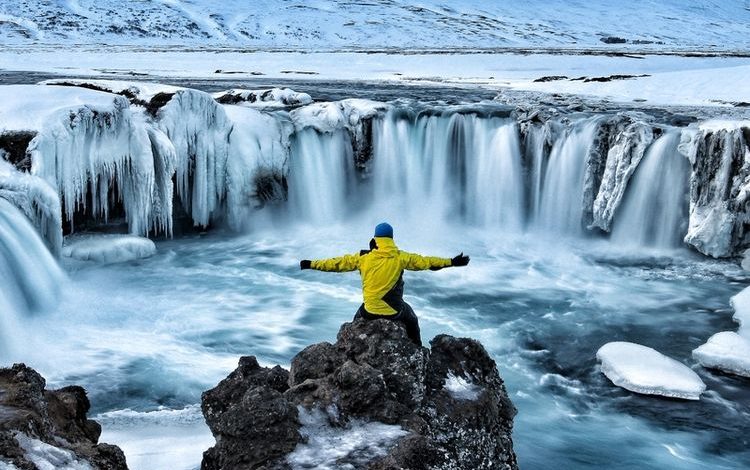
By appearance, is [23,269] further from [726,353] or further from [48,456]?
[726,353]

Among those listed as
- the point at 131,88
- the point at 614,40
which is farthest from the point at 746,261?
the point at 614,40

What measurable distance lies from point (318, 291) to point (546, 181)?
5483 millimetres

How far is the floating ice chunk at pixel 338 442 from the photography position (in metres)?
3.71

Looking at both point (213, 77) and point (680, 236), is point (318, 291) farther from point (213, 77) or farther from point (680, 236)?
point (213, 77)

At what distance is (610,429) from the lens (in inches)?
271

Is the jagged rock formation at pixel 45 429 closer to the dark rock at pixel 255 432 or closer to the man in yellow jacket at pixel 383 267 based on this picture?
the dark rock at pixel 255 432

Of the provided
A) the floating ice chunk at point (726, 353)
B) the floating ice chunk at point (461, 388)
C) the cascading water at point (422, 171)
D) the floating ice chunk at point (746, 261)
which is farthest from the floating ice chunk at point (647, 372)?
the cascading water at point (422, 171)

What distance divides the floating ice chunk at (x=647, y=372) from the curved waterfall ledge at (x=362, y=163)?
465 cm

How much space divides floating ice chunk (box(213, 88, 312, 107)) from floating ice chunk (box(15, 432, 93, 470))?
13.1 metres

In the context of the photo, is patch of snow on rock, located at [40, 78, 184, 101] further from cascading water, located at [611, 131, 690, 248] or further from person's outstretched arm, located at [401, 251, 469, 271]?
person's outstretched arm, located at [401, 251, 469, 271]

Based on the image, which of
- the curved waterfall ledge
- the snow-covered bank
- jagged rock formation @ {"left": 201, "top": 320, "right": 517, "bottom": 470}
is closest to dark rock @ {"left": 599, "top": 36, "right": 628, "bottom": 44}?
the snow-covered bank

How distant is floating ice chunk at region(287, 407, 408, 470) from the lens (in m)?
3.71

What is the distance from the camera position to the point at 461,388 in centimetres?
459

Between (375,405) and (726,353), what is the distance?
216 inches
